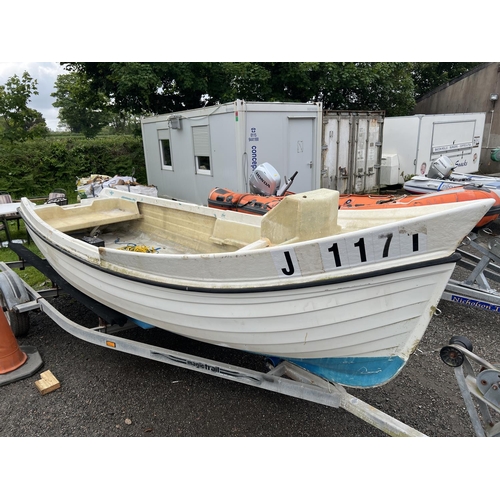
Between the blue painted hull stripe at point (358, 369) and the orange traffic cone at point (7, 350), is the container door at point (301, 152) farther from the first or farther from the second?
the blue painted hull stripe at point (358, 369)

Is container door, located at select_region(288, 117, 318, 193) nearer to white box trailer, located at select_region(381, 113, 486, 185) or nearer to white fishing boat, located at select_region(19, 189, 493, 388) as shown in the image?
white box trailer, located at select_region(381, 113, 486, 185)

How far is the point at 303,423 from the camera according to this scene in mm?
2715

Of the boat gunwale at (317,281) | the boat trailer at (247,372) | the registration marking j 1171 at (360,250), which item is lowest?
the boat trailer at (247,372)

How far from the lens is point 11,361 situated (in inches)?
128

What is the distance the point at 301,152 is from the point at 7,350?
6.52 m

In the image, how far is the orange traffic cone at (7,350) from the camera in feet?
10.4

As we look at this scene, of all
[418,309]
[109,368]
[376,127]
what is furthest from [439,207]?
[376,127]

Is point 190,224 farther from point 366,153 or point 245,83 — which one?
point 245,83

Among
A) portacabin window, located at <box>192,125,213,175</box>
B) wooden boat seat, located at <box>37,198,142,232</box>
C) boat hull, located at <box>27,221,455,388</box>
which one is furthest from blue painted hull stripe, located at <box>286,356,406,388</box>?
portacabin window, located at <box>192,125,213,175</box>

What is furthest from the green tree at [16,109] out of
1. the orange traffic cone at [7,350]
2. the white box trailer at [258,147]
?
the orange traffic cone at [7,350]

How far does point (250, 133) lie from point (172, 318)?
5.43 meters

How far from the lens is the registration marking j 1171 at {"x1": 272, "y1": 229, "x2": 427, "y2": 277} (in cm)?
184

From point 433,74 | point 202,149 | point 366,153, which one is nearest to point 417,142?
point 366,153

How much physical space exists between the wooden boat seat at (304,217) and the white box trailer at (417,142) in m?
8.69
